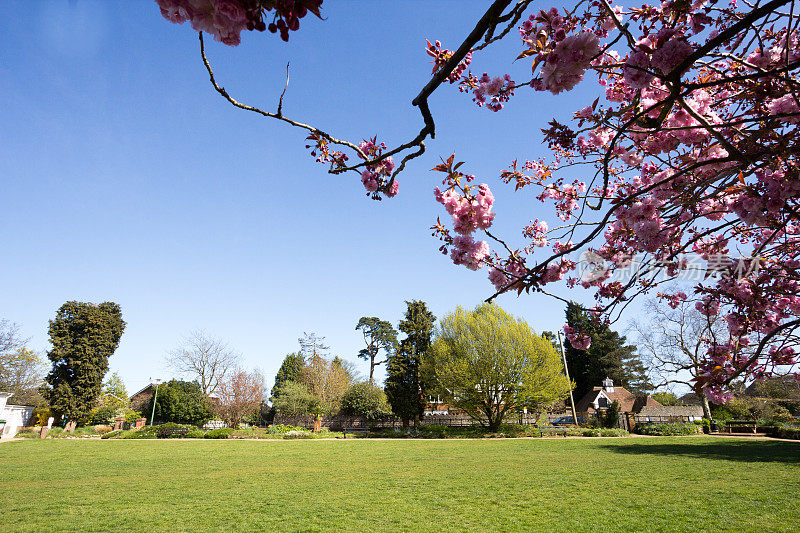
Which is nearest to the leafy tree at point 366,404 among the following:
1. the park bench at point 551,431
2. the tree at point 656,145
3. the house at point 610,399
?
the park bench at point 551,431

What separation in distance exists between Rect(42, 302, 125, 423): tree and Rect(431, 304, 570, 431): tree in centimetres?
2410

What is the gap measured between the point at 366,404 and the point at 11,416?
23628 millimetres

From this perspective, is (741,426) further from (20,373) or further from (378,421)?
(20,373)

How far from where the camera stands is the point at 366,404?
27250 mm

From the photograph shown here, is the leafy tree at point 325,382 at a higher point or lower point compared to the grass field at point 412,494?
higher

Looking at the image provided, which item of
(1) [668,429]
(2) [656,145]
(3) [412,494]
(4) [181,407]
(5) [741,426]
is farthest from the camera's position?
(4) [181,407]

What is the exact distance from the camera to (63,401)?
26.0 meters

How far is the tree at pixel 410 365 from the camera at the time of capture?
26984mm

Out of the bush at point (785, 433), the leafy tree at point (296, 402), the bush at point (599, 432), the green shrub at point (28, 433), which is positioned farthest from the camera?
the leafy tree at point (296, 402)

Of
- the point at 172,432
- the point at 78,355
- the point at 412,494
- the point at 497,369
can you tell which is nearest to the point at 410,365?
the point at 497,369

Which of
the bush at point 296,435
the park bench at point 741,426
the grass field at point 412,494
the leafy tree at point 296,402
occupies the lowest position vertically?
the bush at point 296,435

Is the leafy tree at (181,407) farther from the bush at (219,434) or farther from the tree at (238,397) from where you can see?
the bush at (219,434)

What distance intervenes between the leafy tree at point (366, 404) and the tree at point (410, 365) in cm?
61

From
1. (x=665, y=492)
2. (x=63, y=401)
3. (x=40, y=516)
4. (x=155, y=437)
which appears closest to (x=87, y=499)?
(x=40, y=516)
